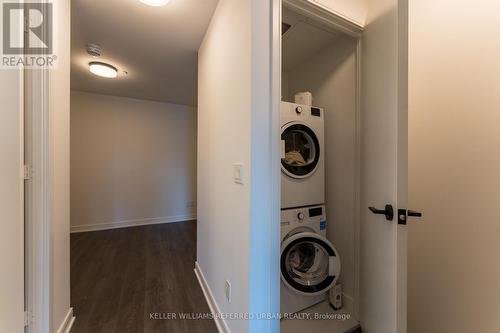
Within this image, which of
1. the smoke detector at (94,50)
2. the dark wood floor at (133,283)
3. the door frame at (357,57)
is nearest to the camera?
the door frame at (357,57)

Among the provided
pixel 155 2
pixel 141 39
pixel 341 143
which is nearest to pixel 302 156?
pixel 341 143

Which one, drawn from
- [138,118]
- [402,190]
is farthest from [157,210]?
[402,190]

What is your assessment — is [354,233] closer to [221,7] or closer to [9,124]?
[221,7]

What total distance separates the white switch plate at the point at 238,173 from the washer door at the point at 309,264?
650mm

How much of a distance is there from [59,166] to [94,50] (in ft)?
5.29

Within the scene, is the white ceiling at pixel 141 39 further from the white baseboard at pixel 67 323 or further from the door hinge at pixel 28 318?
the white baseboard at pixel 67 323

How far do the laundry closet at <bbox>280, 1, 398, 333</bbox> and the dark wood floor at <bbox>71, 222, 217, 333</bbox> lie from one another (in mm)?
823

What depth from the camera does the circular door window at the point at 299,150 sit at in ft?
5.27

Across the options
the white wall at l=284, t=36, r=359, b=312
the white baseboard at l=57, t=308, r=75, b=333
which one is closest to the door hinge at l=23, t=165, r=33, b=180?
the white baseboard at l=57, t=308, r=75, b=333

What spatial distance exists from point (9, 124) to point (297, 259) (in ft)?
6.59

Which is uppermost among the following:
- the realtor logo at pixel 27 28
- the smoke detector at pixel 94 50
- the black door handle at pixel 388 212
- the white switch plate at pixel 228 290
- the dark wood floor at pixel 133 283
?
the smoke detector at pixel 94 50

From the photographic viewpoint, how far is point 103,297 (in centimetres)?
180

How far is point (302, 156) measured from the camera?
1.76 metres

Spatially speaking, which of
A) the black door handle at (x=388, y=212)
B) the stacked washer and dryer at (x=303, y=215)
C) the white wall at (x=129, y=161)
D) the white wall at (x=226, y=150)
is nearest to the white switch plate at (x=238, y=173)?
the white wall at (x=226, y=150)
